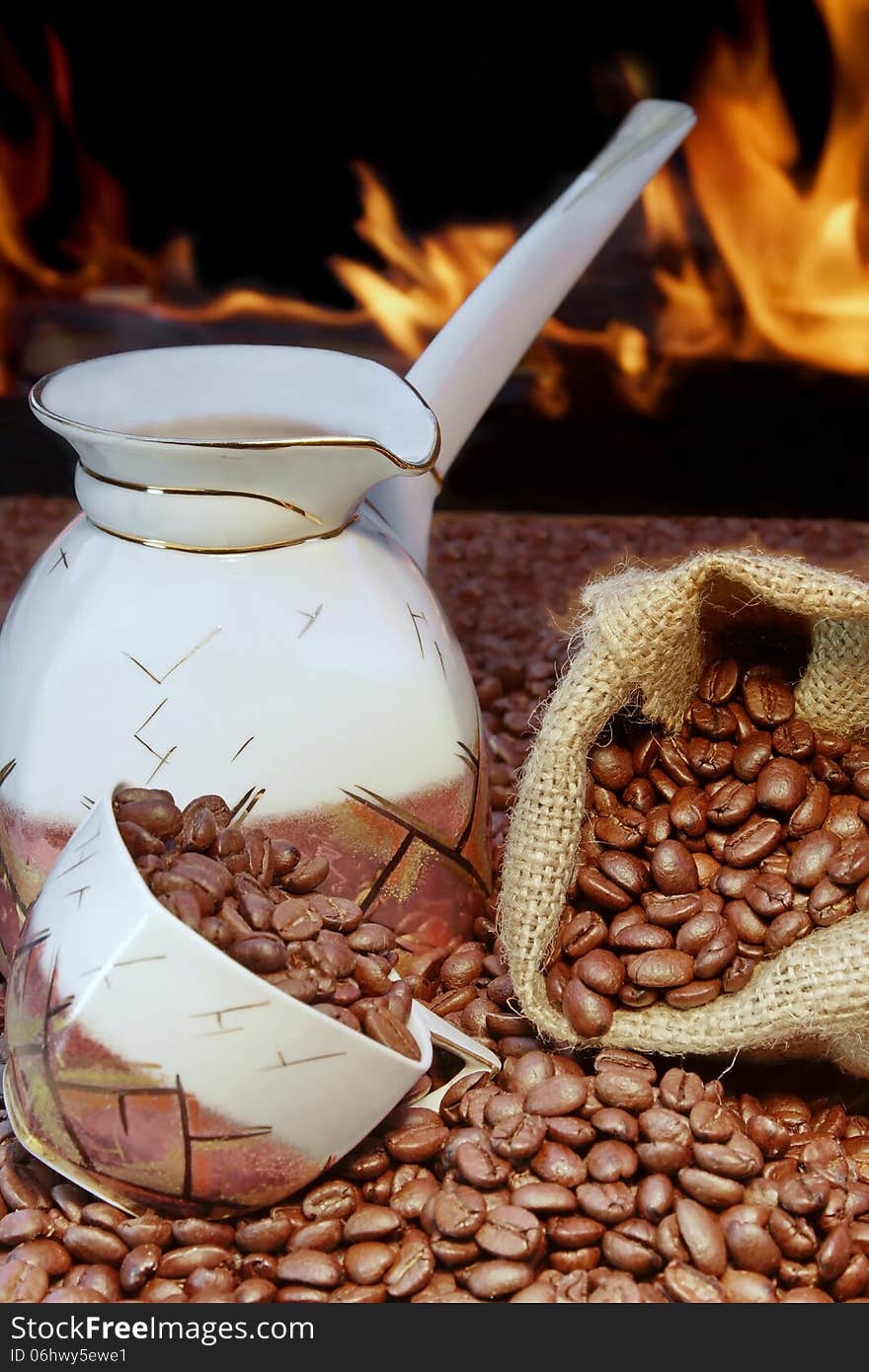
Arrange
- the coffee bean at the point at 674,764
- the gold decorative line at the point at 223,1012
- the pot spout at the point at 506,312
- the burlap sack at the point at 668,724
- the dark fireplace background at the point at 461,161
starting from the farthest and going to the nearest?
1. the dark fireplace background at the point at 461,161
2. the pot spout at the point at 506,312
3. the coffee bean at the point at 674,764
4. the burlap sack at the point at 668,724
5. the gold decorative line at the point at 223,1012

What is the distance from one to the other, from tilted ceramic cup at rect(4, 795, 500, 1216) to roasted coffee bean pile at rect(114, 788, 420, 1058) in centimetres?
2

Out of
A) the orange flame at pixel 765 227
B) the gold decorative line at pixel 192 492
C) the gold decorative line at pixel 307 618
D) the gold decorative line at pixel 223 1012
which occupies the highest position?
the gold decorative line at pixel 192 492

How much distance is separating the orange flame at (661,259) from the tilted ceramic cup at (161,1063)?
4.32 feet

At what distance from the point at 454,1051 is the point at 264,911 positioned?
0.18 meters

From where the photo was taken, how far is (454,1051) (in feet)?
2.83

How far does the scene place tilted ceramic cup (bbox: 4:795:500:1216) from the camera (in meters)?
0.71

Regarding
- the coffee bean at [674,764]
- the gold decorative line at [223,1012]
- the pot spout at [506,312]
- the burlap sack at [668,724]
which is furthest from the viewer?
the pot spout at [506,312]

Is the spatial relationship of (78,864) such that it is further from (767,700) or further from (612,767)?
(767,700)

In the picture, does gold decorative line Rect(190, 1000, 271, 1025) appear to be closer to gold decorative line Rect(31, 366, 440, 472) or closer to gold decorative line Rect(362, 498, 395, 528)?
gold decorative line Rect(31, 366, 440, 472)

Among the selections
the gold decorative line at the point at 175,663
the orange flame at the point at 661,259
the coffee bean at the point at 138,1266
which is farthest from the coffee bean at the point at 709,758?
the orange flame at the point at 661,259

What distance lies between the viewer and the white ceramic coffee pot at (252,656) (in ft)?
2.74

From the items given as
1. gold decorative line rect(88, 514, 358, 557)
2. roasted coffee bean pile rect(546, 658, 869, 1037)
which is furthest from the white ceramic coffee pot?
roasted coffee bean pile rect(546, 658, 869, 1037)

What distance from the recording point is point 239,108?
6.29 feet

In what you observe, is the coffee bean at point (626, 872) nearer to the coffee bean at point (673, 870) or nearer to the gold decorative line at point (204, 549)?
the coffee bean at point (673, 870)
